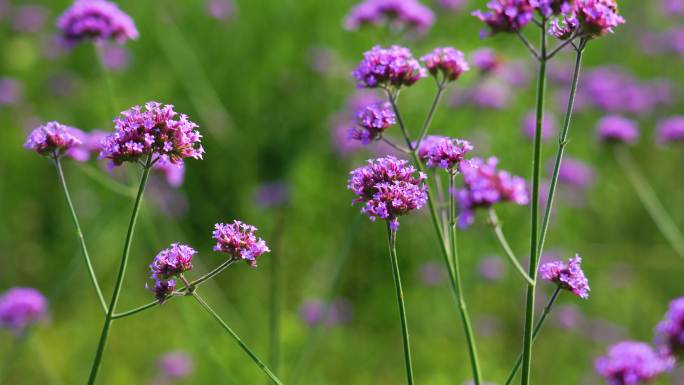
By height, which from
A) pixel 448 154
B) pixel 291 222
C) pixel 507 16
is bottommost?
pixel 448 154

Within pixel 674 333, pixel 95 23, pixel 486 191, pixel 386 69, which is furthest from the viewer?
pixel 95 23

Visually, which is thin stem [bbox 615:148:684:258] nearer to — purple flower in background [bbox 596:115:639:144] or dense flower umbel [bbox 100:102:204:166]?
purple flower in background [bbox 596:115:639:144]

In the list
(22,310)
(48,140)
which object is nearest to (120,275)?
(48,140)

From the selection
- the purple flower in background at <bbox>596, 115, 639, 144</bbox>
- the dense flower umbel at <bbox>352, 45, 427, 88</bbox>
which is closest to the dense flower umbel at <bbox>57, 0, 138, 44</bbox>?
the dense flower umbel at <bbox>352, 45, 427, 88</bbox>

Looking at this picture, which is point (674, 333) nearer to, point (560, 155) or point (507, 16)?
point (560, 155)

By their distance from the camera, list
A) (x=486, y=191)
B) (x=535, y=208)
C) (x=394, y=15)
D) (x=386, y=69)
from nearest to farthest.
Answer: (x=486, y=191), (x=535, y=208), (x=386, y=69), (x=394, y=15)

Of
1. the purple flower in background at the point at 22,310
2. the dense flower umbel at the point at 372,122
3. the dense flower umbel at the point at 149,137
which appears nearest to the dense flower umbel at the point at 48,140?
the dense flower umbel at the point at 149,137

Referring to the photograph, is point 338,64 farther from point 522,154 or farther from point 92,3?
point 92,3

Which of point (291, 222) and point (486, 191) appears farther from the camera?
point (291, 222)
